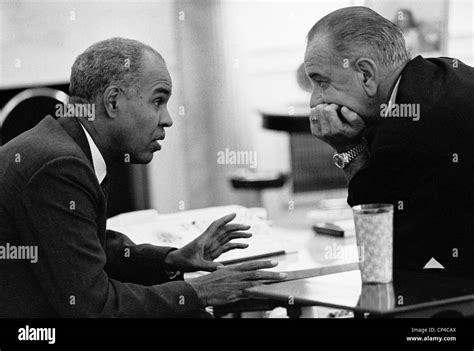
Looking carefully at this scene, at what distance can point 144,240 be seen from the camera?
7.49 feet

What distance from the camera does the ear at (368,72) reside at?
1931mm

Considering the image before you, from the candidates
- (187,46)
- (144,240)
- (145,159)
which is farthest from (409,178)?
(187,46)

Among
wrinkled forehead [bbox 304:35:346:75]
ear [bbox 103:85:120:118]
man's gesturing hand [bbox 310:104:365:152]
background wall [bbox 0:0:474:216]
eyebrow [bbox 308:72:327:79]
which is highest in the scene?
background wall [bbox 0:0:474:216]

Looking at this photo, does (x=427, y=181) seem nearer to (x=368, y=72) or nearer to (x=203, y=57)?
(x=368, y=72)

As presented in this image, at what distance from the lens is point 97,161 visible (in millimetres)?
1963

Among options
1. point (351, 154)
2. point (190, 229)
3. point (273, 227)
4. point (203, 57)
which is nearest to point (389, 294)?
point (351, 154)

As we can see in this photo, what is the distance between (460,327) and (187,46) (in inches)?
149

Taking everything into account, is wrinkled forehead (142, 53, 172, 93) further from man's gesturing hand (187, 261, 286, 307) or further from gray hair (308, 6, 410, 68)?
man's gesturing hand (187, 261, 286, 307)

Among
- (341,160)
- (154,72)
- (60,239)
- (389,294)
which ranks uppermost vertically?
(154,72)

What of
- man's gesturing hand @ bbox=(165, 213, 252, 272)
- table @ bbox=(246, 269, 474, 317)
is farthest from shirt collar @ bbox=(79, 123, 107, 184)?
table @ bbox=(246, 269, 474, 317)

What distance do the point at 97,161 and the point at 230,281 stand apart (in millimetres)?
441

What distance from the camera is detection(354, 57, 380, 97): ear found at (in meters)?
1.93

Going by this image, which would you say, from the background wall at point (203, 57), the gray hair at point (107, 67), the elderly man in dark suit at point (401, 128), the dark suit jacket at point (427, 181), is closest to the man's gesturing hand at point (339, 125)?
the elderly man in dark suit at point (401, 128)

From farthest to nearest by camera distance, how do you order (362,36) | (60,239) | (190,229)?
(190,229) < (362,36) < (60,239)
